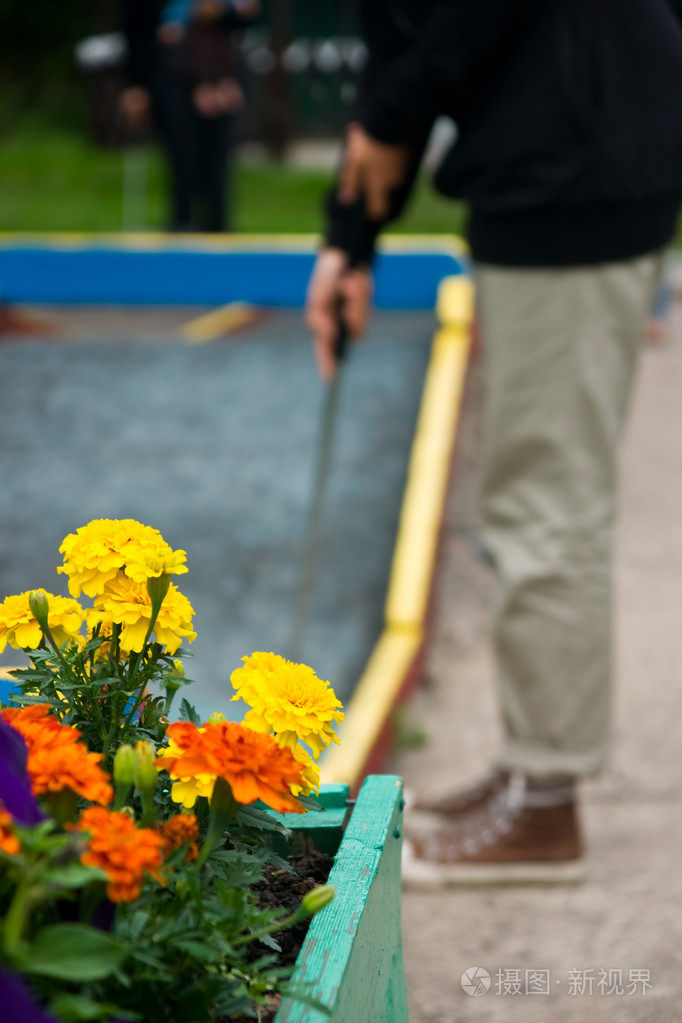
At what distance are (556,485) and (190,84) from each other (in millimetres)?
4951

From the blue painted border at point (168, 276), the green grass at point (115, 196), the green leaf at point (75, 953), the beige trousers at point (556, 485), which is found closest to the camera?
the green leaf at point (75, 953)

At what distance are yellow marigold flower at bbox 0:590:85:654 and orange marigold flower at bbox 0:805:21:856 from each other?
0.72ft

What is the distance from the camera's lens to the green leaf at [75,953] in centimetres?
52

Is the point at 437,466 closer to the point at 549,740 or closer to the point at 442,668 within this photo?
the point at 442,668

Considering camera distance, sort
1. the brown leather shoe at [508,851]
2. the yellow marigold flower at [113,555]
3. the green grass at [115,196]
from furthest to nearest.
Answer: the green grass at [115,196] < the brown leather shoe at [508,851] < the yellow marigold flower at [113,555]

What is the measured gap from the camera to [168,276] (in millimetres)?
5426

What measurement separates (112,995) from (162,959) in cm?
4

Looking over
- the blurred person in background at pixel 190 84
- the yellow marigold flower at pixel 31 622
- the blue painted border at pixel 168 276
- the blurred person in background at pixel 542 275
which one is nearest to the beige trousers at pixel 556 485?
the blurred person in background at pixel 542 275

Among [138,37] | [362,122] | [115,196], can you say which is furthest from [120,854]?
[115,196]

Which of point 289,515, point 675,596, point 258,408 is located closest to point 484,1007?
point 675,596

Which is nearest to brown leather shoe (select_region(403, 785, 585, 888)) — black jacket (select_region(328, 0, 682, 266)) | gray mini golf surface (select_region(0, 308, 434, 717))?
gray mini golf surface (select_region(0, 308, 434, 717))

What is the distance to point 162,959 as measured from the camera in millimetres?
636

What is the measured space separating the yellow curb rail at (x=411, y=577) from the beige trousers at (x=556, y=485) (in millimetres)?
263

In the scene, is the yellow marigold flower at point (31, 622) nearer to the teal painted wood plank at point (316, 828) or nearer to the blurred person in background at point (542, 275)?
the teal painted wood plank at point (316, 828)
